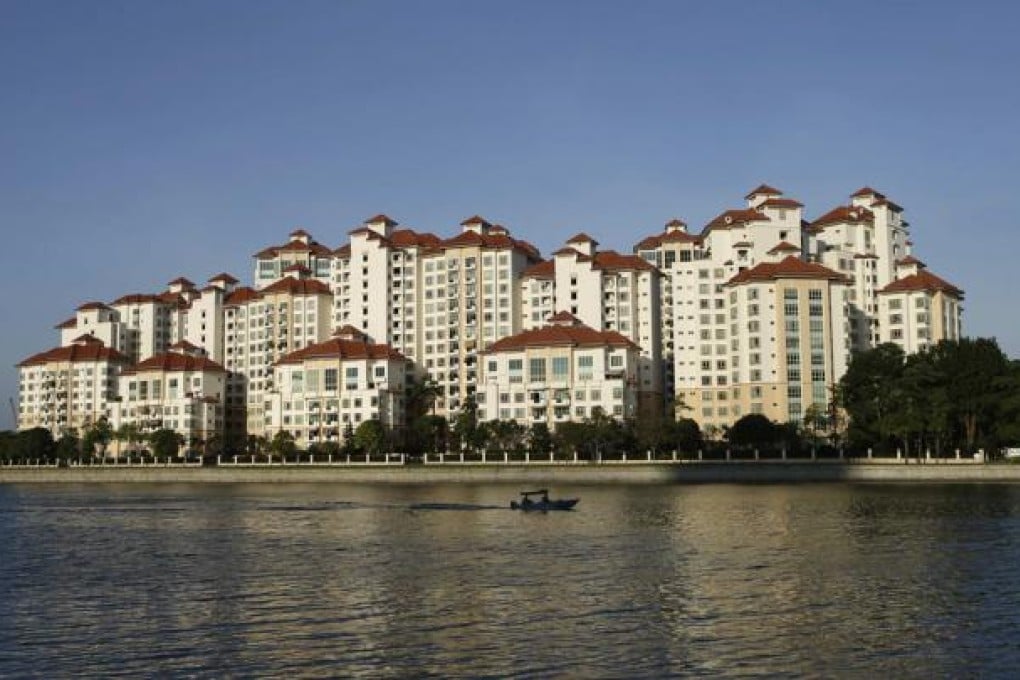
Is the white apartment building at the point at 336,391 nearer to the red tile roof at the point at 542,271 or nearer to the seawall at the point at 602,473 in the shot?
the seawall at the point at 602,473

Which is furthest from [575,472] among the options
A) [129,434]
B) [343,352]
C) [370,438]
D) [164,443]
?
[129,434]

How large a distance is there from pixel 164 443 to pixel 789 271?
7992 centimetres

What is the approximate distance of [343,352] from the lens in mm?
142000

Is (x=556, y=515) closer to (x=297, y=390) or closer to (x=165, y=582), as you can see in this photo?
(x=165, y=582)

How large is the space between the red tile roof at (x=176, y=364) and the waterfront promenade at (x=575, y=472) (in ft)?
81.2

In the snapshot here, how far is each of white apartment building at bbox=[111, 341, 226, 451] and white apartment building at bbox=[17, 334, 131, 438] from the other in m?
11.2

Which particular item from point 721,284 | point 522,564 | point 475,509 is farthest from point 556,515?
point 721,284

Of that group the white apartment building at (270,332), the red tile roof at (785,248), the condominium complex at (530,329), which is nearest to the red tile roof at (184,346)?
the condominium complex at (530,329)

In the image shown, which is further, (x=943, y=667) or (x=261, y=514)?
(x=261, y=514)

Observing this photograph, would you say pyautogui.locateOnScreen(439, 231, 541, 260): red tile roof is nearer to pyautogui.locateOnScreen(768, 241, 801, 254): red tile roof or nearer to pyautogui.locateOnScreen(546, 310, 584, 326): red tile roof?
pyautogui.locateOnScreen(546, 310, 584, 326): red tile roof

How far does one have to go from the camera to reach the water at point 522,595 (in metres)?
24.7

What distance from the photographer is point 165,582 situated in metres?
37.4

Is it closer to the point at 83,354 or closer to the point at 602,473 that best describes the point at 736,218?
the point at 602,473

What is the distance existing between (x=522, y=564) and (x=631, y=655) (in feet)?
52.4
